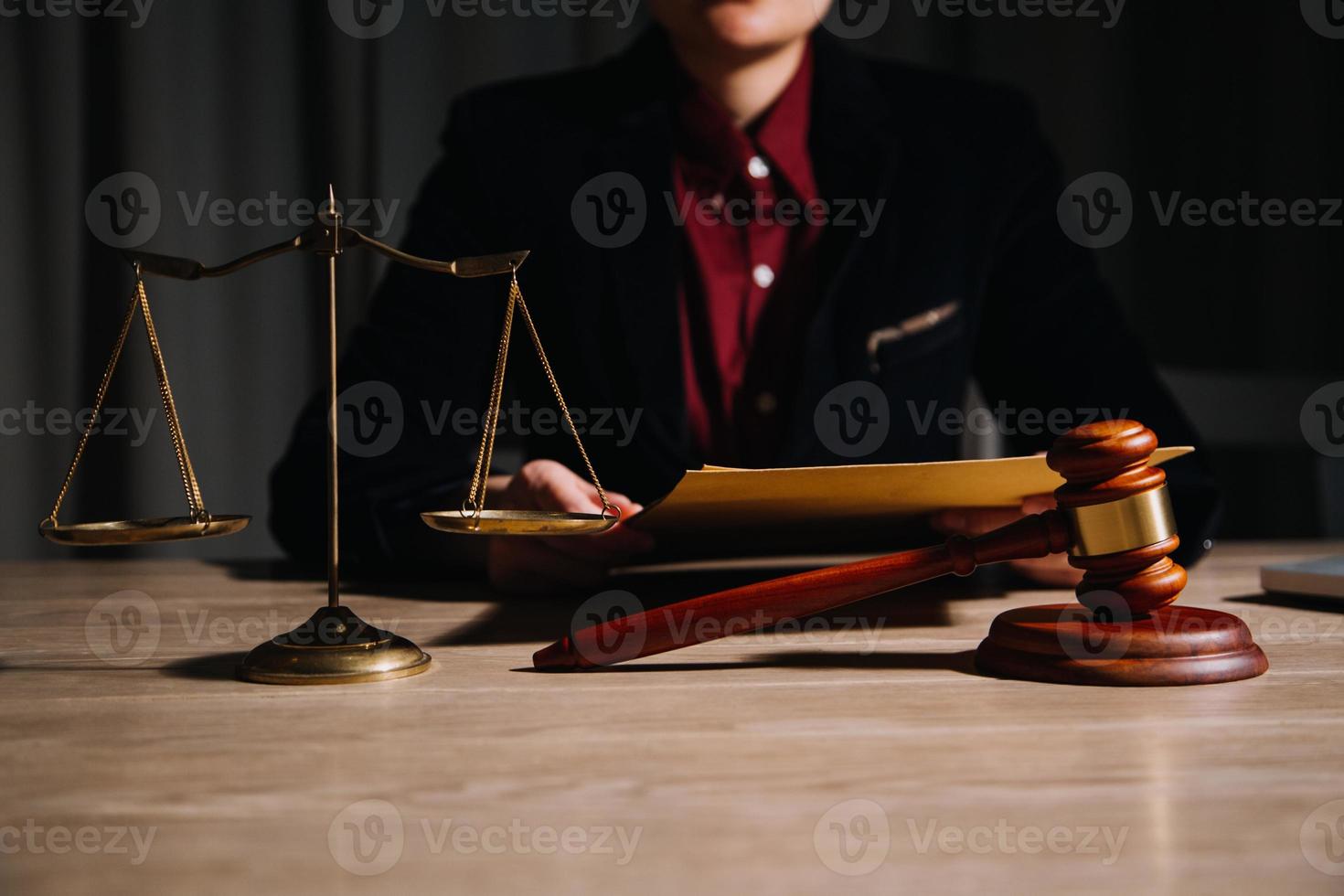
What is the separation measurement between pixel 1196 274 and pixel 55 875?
257 centimetres

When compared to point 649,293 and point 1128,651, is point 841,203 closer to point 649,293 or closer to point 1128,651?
point 649,293

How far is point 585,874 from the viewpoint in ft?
1.18

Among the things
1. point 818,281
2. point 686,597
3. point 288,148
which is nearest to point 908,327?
point 818,281

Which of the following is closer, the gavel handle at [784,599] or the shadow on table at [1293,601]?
the gavel handle at [784,599]

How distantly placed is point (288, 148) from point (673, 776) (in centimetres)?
216

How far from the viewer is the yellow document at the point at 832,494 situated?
0.62 m

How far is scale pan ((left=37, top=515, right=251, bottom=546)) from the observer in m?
0.57

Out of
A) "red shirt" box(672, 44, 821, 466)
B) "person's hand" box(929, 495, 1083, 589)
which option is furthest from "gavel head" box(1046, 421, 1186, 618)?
"red shirt" box(672, 44, 821, 466)

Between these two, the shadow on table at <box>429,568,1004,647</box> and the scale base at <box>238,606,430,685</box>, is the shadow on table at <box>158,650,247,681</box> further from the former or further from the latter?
the shadow on table at <box>429,568,1004,647</box>

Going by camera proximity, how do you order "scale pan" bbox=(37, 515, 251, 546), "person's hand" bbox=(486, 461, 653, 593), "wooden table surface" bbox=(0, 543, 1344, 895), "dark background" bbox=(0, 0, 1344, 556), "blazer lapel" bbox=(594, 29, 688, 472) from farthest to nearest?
"dark background" bbox=(0, 0, 1344, 556), "blazer lapel" bbox=(594, 29, 688, 472), "person's hand" bbox=(486, 461, 653, 593), "scale pan" bbox=(37, 515, 251, 546), "wooden table surface" bbox=(0, 543, 1344, 895)

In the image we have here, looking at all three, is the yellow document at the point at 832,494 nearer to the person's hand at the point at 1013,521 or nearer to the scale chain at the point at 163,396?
the person's hand at the point at 1013,521

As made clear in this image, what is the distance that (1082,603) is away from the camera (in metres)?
0.62

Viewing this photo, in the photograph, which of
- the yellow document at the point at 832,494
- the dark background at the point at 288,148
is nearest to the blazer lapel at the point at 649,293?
the yellow document at the point at 832,494

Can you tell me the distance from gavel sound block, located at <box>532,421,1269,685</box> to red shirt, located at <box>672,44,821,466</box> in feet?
2.71
